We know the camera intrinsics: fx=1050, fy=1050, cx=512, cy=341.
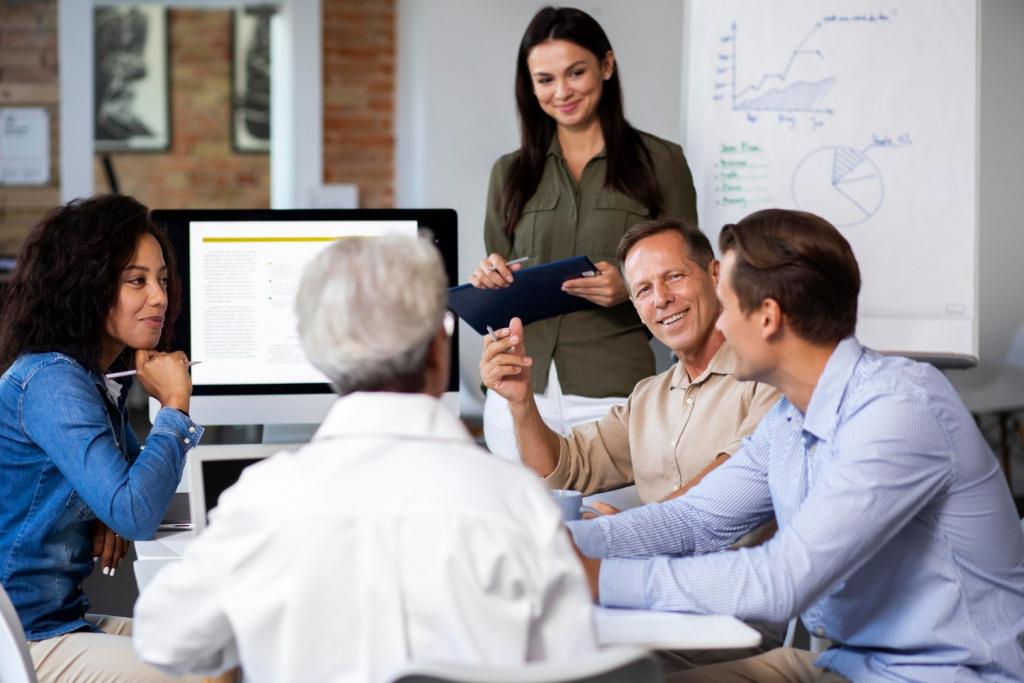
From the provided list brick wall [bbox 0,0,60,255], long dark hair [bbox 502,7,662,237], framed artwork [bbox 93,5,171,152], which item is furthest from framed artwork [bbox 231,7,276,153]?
long dark hair [bbox 502,7,662,237]

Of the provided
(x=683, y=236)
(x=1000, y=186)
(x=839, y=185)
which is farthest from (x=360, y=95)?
(x=683, y=236)

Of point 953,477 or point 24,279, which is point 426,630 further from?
point 24,279

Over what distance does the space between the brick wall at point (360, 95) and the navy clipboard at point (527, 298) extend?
137 inches

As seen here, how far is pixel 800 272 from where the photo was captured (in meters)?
1.37

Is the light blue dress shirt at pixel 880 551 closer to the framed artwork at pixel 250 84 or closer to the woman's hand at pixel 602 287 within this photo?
the woman's hand at pixel 602 287

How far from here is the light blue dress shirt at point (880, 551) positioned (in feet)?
4.15

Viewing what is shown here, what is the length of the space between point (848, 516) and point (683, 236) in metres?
0.94

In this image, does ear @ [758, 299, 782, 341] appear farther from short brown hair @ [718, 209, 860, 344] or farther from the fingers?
the fingers

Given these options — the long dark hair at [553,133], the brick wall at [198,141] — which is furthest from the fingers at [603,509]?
the brick wall at [198,141]

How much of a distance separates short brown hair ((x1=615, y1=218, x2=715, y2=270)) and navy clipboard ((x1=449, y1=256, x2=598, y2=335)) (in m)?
0.10

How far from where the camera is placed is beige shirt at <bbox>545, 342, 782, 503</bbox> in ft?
6.50

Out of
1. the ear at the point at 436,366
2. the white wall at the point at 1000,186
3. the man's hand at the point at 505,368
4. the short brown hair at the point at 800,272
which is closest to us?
the ear at the point at 436,366

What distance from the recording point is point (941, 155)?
297 cm

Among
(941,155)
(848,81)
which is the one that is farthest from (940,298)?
(848,81)
